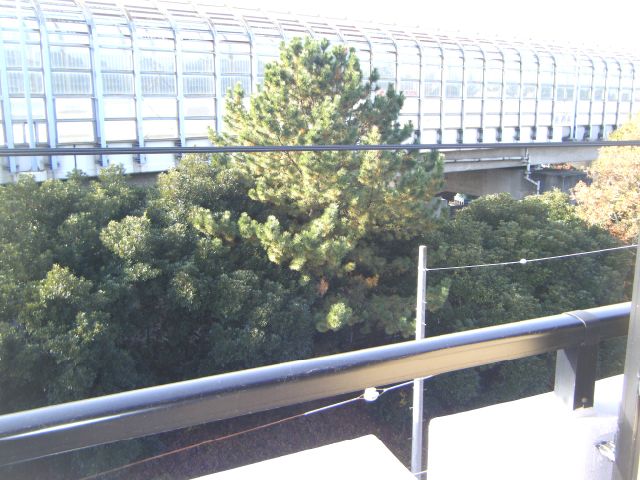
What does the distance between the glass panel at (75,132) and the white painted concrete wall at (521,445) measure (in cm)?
983

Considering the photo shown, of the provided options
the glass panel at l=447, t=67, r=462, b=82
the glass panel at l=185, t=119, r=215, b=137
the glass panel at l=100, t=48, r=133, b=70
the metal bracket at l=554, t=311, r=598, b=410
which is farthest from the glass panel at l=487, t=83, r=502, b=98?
the metal bracket at l=554, t=311, r=598, b=410

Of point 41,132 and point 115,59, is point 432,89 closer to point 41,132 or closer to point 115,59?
point 115,59

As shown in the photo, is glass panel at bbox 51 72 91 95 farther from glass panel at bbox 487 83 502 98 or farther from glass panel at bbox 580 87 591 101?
glass panel at bbox 580 87 591 101

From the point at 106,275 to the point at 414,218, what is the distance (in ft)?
13.3

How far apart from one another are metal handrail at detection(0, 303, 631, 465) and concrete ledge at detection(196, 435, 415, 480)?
211 millimetres

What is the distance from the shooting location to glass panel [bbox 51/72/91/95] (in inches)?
378

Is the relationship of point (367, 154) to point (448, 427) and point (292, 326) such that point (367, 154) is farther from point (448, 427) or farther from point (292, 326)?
point (448, 427)

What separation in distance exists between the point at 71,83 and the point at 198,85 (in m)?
2.24

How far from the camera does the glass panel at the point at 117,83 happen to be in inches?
396

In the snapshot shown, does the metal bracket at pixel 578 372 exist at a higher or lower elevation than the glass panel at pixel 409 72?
lower

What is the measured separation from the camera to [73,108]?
9773 mm

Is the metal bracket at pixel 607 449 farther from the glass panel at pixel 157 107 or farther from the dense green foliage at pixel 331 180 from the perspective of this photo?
the glass panel at pixel 157 107

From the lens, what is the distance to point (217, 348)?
7.26m

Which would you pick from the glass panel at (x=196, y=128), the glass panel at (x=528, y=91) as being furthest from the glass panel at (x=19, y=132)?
the glass panel at (x=528, y=91)
